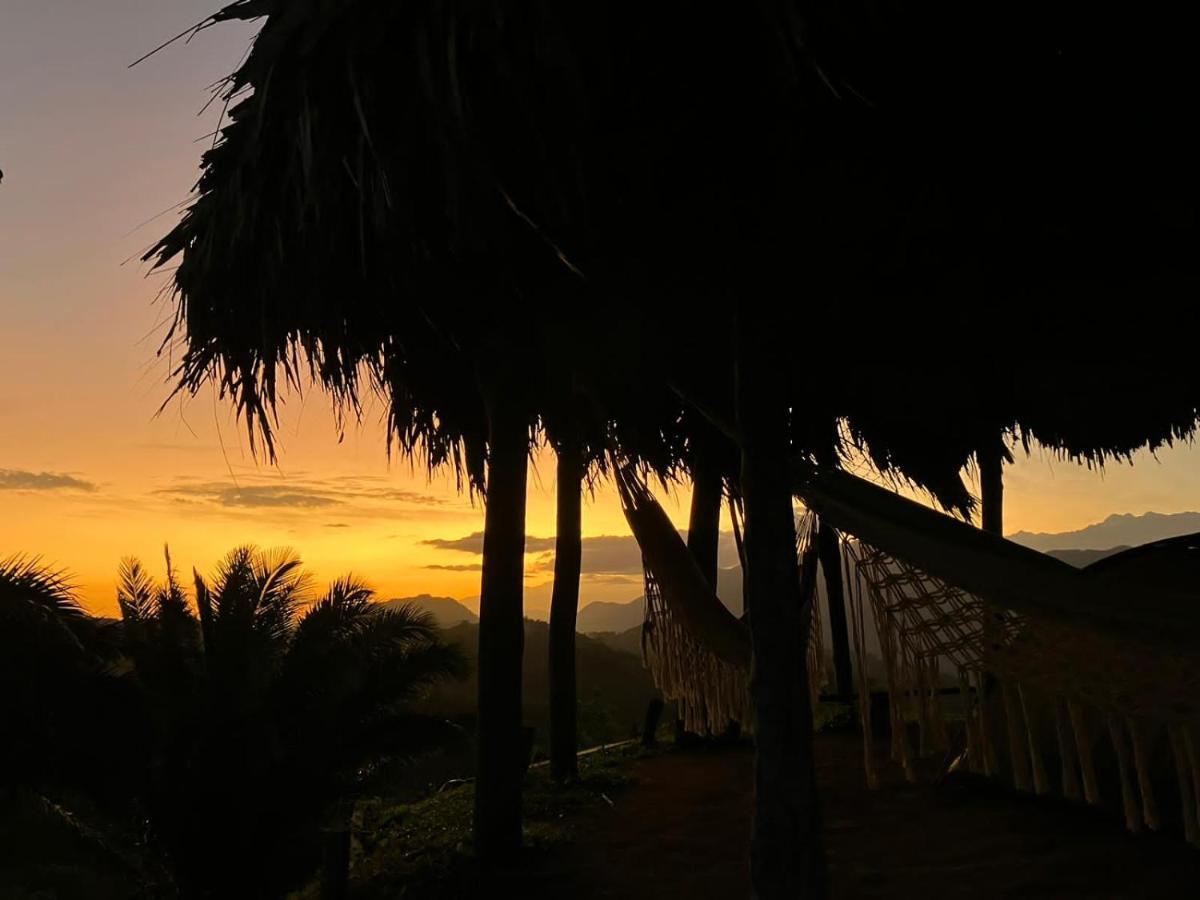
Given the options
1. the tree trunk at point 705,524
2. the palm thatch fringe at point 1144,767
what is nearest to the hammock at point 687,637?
the palm thatch fringe at point 1144,767

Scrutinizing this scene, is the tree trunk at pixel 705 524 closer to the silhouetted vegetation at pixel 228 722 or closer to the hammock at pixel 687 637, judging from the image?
the silhouetted vegetation at pixel 228 722

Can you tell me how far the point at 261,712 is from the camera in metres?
4.72

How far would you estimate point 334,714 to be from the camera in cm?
483

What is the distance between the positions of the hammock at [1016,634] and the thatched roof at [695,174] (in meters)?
0.84

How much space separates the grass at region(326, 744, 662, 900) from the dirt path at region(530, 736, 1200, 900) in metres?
0.18

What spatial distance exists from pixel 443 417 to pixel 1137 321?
3.23 meters

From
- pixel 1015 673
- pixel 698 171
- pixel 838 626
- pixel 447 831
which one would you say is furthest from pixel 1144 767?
pixel 838 626

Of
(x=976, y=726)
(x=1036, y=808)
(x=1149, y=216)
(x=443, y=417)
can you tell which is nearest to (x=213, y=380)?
(x=443, y=417)

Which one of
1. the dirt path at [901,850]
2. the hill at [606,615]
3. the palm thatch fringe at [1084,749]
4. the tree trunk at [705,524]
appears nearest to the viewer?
the palm thatch fringe at [1084,749]

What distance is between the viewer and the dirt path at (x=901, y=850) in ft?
12.0

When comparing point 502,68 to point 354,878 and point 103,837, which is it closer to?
point 354,878

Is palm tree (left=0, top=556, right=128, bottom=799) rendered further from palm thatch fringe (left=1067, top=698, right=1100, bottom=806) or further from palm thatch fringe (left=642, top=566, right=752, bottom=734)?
palm thatch fringe (left=1067, top=698, right=1100, bottom=806)

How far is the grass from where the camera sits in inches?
162

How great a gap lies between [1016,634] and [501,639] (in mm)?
2338
